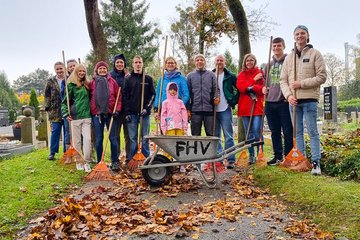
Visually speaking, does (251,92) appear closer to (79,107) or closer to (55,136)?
(79,107)

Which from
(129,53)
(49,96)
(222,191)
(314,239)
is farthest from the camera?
(129,53)

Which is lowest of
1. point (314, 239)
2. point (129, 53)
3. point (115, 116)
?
point (314, 239)

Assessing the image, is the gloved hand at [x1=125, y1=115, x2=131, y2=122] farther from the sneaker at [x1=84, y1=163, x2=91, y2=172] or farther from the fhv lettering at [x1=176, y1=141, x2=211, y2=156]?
the fhv lettering at [x1=176, y1=141, x2=211, y2=156]

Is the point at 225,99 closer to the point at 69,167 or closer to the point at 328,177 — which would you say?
the point at 328,177

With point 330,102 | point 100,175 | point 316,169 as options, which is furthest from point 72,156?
point 330,102

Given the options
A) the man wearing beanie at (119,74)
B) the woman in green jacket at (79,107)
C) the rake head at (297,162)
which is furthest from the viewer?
the man wearing beanie at (119,74)

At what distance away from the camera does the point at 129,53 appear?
37906 millimetres

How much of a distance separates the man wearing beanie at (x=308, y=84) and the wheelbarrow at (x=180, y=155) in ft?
3.17

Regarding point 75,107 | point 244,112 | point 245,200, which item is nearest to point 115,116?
point 75,107

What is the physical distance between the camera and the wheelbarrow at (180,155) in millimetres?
5437

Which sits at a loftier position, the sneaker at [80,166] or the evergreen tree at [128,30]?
the evergreen tree at [128,30]

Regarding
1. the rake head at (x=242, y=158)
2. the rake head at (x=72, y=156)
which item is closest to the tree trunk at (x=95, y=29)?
the rake head at (x=72, y=156)

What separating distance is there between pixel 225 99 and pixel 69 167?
3.07m

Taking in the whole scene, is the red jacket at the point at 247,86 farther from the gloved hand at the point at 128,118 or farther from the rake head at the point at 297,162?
the gloved hand at the point at 128,118
